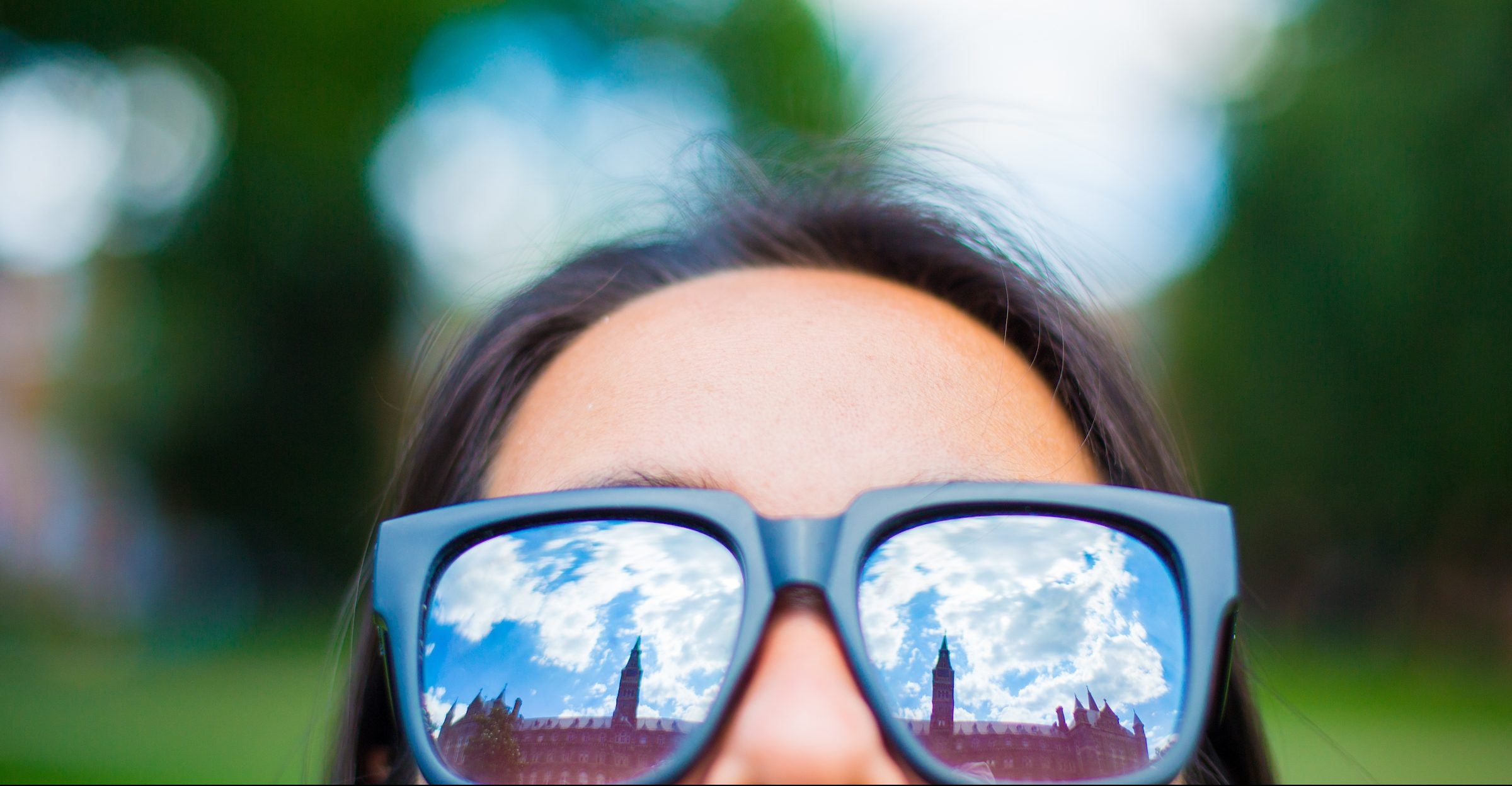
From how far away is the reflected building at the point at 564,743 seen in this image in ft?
2.98

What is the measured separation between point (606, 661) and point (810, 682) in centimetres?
22

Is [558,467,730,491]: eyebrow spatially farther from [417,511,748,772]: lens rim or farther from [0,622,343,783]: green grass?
[0,622,343,783]: green grass

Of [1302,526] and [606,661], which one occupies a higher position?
[606,661]

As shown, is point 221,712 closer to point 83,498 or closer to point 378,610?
point 378,610

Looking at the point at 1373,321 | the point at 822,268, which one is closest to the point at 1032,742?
the point at 822,268

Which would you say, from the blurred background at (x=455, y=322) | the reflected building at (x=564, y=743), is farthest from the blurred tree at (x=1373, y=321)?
the reflected building at (x=564, y=743)

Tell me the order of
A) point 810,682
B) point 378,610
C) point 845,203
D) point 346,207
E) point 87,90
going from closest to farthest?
point 810,682
point 378,610
point 845,203
point 87,90
point 346,207

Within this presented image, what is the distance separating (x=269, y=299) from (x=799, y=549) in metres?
14.7

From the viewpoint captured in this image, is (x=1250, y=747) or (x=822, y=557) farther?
(x=1250, y=747)

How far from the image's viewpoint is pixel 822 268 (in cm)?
148

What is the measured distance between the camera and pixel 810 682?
901 millimetres

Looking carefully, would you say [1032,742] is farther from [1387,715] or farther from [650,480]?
[1387,715]

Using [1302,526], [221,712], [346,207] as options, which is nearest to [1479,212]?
[1302,526]

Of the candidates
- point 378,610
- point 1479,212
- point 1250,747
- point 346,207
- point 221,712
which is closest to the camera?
point 378,610
